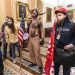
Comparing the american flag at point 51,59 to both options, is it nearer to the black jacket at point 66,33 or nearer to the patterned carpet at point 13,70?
the black jacket at point 66,33

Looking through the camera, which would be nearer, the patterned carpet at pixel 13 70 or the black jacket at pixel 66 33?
the black jacket at pixel 66 33

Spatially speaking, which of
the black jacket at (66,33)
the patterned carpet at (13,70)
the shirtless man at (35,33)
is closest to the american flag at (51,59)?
the black jacket at (66,33)

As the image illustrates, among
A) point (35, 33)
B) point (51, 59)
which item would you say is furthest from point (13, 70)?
point (51, 59)

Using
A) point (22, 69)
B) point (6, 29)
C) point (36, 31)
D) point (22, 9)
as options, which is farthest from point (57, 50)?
point (22, 9)

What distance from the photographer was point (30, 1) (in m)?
7.96

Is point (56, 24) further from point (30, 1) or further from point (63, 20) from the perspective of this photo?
point (30, 1)

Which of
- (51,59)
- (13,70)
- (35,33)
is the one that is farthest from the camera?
(13,70)

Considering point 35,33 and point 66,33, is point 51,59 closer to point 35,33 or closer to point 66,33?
point 66,33

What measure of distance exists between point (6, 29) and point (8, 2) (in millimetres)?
1761

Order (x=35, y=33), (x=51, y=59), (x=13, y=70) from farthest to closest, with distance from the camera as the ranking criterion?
1. (x=13, y=70)
2. (x=35, y=33)
3. (x=51, y=59)

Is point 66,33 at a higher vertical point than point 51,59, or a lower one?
higher

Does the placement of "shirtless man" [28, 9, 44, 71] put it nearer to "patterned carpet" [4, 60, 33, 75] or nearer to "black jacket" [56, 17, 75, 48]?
"patterned carpet" [4, 60, 33, 75]

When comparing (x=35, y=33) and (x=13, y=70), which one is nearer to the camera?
(x=35, y=33)

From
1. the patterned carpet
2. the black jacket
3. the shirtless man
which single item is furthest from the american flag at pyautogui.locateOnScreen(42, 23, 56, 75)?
the patterned carpet
